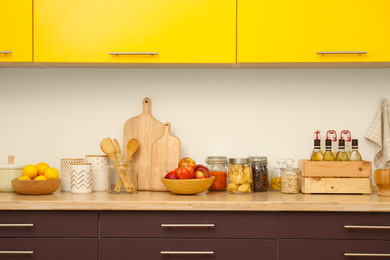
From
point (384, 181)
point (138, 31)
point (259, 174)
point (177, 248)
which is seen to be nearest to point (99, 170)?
point (177, 248)

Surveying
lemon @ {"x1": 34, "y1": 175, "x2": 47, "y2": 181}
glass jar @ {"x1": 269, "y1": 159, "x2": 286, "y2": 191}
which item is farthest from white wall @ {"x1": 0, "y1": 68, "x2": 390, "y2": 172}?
lemon @ {"x1": 34, "y1": 175, "x2": 47, "y2": 181}

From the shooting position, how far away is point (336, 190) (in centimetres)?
215

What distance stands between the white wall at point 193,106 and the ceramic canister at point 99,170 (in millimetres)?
191

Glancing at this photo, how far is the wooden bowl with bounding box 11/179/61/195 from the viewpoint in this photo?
2068mm

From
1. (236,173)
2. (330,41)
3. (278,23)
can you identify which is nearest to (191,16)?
(278,23)

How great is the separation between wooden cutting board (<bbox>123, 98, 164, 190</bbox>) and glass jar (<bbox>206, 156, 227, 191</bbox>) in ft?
1.14

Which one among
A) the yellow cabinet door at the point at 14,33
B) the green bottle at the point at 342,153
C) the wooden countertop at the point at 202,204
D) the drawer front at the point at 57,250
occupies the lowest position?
the drawer front at the point at 57,250

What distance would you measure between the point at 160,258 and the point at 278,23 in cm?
130

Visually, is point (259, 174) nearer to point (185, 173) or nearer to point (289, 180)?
point (289, 180)

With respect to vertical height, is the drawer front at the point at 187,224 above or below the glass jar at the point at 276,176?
below

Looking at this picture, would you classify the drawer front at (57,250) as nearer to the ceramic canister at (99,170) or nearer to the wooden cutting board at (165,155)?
the ceramic canister at (99,170)

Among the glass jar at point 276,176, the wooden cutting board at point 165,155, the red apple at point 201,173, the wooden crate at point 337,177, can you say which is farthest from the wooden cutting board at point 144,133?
the wooden crate at point 337,177

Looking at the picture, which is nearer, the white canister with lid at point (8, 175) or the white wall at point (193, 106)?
the white canister with lid at point (8, 175)

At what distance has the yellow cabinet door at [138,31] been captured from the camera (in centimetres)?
211
